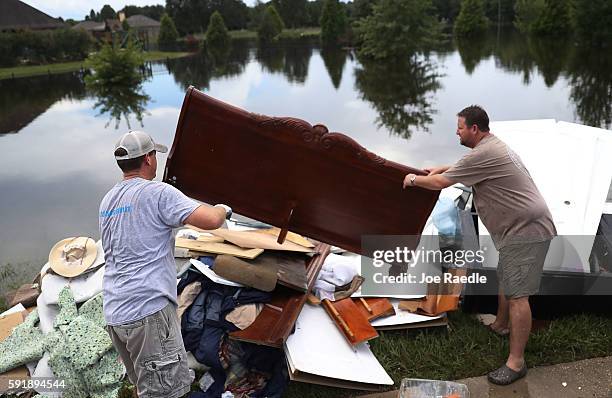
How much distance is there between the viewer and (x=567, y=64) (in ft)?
82.8

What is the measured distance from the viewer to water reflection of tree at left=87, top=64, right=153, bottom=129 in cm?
1775

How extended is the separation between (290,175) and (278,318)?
1.07 m

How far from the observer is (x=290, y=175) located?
10.5ft

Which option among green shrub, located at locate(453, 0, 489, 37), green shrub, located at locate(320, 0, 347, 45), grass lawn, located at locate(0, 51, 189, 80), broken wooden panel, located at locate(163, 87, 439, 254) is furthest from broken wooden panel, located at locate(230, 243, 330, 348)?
green shrub, located at locate(453, 0, 489, 37)

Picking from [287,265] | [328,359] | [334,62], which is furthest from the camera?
[334,62]

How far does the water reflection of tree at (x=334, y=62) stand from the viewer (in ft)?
85.4

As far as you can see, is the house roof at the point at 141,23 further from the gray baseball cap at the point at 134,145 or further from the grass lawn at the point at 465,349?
the gray baseball cap at the point at 134,145

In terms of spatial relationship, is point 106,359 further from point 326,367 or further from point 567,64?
point 567,64

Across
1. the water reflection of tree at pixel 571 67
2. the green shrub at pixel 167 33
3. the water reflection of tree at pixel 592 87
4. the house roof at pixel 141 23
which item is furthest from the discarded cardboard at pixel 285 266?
the house roof at pixel 141 23

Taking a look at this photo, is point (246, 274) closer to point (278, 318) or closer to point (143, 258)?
point (278, 318)

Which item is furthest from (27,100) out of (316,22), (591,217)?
(316,22)

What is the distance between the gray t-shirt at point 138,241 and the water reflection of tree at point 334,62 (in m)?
20.9

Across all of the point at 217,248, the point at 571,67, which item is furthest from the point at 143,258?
the point at 571,67

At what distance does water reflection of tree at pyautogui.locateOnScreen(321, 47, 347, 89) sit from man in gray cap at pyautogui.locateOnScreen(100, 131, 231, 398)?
2089 centimetres
